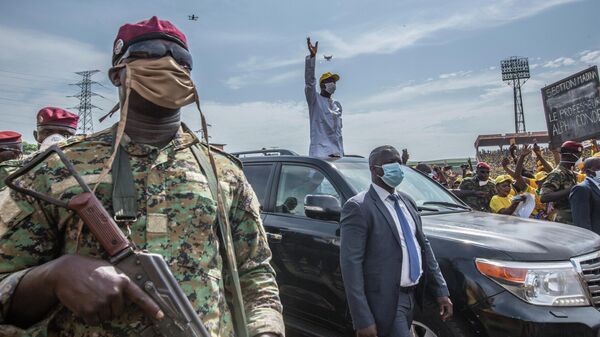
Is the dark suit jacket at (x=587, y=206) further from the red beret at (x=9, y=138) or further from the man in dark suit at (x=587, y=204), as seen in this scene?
the red beret at (x=9, y=138)

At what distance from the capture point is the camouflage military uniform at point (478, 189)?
7594mm

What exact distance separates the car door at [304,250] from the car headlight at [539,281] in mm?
1160

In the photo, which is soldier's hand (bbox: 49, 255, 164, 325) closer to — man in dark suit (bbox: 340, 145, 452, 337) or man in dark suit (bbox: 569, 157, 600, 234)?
man in dark suit (bbox: 340, 145, 452, 337)

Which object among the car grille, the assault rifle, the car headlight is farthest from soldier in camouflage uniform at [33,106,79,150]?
the car grille

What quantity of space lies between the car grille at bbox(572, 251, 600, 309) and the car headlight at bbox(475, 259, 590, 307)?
10 cm

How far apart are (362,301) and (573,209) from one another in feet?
11.7

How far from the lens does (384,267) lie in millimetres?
2809

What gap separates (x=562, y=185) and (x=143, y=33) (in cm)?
572

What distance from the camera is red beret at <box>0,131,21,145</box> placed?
15.9ft

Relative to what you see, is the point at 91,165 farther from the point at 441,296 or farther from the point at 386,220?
the point at 441,296

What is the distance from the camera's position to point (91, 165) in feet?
4.23

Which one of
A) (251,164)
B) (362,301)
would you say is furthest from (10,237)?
(251,164)

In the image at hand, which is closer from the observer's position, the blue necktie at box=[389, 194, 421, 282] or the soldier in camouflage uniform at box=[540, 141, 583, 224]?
the blue necktie at box=[389, 194, 421, 282]

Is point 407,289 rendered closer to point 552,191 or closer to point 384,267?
point 384,267
